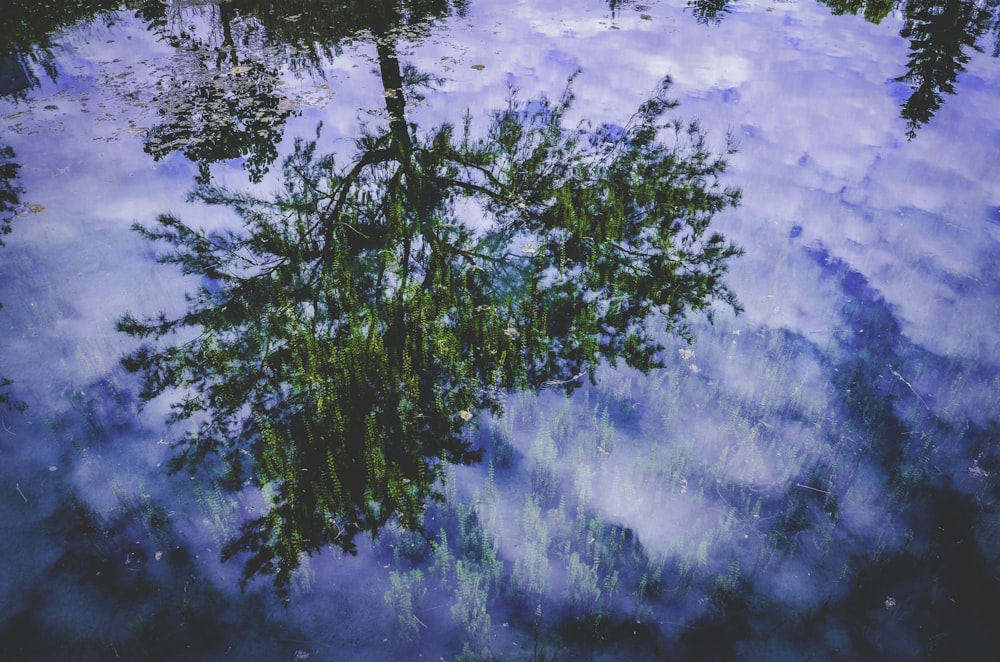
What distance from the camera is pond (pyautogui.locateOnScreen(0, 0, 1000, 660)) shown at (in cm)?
295

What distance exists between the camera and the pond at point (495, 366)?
295 cm

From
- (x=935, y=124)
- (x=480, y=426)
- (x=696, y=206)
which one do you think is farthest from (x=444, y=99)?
(x=935, y=124)

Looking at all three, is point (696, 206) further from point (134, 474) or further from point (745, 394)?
point (134, 474)

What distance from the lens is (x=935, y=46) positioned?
8.90 metres

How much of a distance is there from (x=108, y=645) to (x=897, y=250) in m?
6.78

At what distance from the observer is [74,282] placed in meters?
4.81

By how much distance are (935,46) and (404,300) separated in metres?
10.1

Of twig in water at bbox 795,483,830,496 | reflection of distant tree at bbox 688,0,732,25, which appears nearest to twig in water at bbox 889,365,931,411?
twig in water at bbox 795,483,830,496

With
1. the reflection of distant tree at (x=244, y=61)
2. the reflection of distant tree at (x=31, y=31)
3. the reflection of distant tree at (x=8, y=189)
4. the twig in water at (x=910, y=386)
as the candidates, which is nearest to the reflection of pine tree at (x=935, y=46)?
the twig in water at (x=910, y=386)

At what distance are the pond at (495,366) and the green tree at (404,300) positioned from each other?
0.10 feet

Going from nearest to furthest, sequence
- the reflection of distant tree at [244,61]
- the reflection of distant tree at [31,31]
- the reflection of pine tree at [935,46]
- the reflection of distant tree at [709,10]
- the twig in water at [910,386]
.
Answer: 1. the twig in water at [910,386]
2. the reflection of distant tree at [244,61]
3. the reflection of pine tree at [935,46]
4. the reflection of distant tree at [31,31]
5. the reflection of distant tree at [709,10]

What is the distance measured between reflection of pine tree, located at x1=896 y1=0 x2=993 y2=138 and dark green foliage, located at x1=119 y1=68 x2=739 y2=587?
144 inches

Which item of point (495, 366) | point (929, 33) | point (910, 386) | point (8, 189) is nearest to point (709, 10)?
point (929, 33)

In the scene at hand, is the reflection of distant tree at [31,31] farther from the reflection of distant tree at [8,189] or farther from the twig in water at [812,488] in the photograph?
the twig in water at [812,488]
